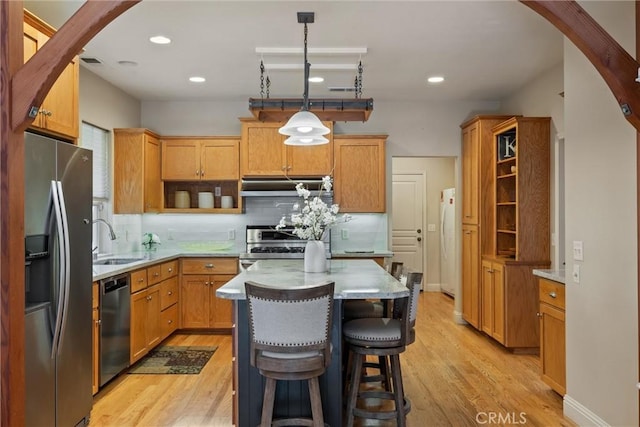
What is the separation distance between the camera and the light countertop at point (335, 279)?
2535 mm

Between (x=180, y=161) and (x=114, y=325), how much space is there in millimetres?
2475

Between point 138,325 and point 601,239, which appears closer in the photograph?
point 601,239

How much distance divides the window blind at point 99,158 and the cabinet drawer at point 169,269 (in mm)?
1068

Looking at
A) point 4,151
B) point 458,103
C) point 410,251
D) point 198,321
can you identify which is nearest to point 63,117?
point 4,151

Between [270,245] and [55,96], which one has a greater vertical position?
[55,96]

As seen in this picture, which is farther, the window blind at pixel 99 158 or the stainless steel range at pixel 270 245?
the stainless steel range at pixel 270 245

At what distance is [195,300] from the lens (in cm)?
521

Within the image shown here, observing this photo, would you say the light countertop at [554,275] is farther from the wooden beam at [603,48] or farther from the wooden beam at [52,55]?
the wooden beam at [52,55]

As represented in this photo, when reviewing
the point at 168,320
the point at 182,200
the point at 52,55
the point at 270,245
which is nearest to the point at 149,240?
the point at 182,200

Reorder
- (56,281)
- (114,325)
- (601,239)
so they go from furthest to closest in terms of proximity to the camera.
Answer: (114,325), (601,239), (56,281)

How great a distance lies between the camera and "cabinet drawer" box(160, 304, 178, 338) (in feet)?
15.4

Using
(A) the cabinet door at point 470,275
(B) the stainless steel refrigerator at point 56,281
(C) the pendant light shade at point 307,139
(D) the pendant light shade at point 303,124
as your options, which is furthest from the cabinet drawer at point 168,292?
(A) the cabinet door at point 470,275

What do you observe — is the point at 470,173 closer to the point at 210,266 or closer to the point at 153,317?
the point at 210,266

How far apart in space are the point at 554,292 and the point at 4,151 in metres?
3.49
